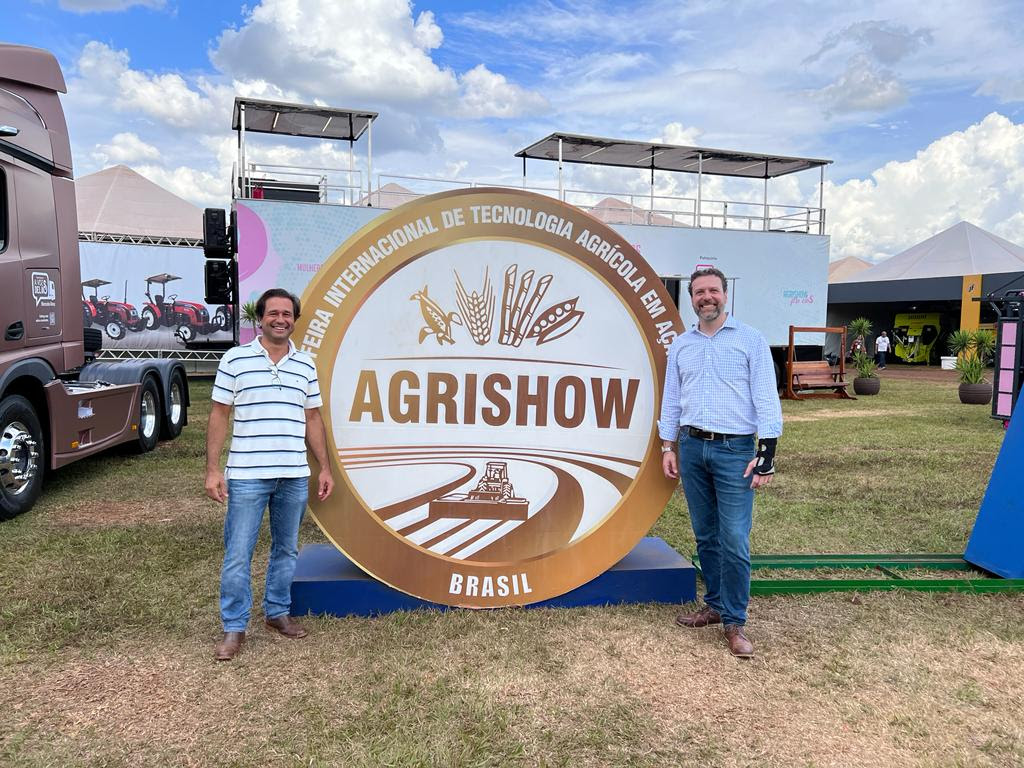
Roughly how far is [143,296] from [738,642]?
17148 millimetres

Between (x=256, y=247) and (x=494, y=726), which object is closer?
(x=494, y=726)

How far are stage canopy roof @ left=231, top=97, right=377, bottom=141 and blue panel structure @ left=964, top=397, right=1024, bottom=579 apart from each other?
12.9 metres

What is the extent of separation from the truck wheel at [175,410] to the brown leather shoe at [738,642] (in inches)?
296

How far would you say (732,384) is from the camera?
10.4 ft

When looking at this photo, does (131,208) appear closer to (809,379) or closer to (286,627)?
(809,379)

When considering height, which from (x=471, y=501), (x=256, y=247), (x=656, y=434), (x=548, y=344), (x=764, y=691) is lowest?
(x=764, y=691)

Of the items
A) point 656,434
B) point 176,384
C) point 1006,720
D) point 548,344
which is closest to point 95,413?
point 176,384

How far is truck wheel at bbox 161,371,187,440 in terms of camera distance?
873 centimetres

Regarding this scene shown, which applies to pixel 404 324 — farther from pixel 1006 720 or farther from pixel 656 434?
pixel 1006 720

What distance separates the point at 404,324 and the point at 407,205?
580 millimetres

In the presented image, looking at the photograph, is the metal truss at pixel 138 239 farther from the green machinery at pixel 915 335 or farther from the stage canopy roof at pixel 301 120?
the green machinery at pixel 915 335

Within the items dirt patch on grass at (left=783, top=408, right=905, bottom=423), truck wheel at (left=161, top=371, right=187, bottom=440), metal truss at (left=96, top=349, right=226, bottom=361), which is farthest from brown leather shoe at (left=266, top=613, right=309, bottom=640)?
metal truss at (left=96, top=349, right=226, bottom=361)

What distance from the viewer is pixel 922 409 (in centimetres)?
1285

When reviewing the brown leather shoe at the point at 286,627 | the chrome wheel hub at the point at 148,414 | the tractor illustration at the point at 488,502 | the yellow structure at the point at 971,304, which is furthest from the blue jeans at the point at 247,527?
the yellow structure at the point at 971,304
